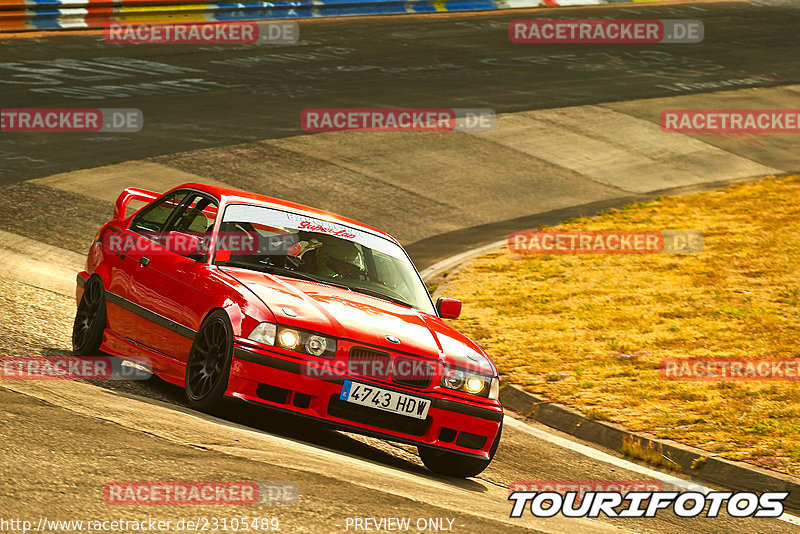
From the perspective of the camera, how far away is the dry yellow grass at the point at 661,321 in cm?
993

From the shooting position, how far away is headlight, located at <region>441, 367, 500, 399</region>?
7.20 metres

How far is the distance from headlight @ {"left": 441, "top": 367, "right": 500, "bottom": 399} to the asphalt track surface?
58 cm

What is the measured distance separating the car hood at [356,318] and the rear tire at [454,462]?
1.83ft

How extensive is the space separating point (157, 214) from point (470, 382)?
10.3ft

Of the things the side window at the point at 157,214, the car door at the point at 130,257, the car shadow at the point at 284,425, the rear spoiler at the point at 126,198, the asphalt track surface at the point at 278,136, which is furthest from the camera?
the rear spoiler at the point at 126,198

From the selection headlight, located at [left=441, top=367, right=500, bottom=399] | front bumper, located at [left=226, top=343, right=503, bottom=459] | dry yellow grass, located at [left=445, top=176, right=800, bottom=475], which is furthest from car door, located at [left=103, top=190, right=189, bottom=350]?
dry yellow grass, located at [left=445, top=176, right=800, bottom=475]

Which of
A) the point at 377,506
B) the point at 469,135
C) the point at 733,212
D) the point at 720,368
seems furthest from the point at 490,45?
the point at 377,506

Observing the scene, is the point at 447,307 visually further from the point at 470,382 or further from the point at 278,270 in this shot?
the point at 278,270

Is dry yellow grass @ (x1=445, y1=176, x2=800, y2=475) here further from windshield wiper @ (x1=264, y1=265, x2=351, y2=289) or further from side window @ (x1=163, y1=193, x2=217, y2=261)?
side window @ (x1=163, y1=193, x2=217, y2=261)

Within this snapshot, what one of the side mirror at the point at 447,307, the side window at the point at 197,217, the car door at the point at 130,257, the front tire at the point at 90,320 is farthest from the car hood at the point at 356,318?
the front tire at the point at 90,320

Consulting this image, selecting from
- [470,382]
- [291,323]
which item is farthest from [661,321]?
[291,323]

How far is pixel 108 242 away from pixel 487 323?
5.10 meters

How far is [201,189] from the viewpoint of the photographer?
8719 mm

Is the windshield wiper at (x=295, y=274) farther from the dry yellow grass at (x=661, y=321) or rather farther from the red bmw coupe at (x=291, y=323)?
the dry yellow grass at (x=661, y=321)
